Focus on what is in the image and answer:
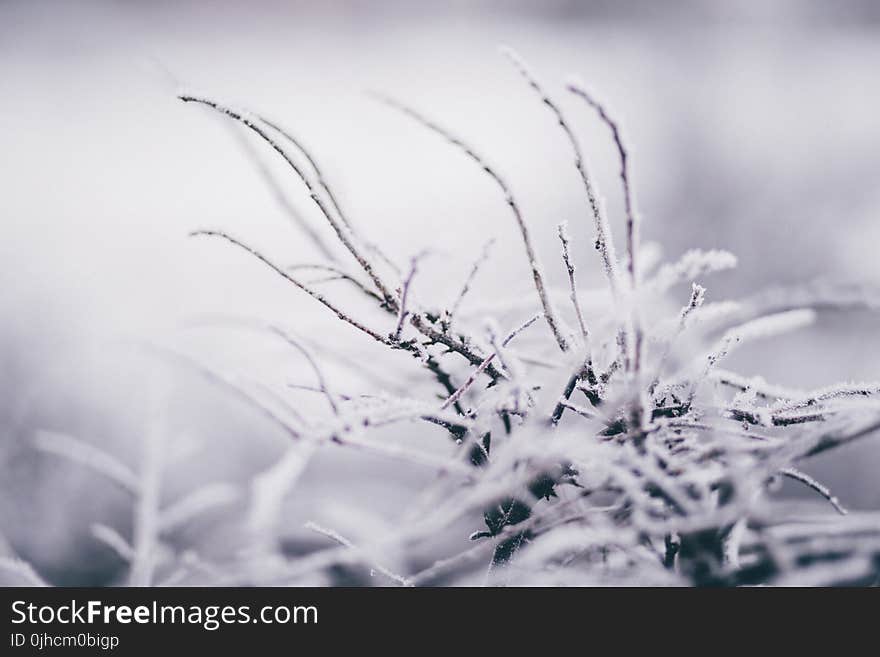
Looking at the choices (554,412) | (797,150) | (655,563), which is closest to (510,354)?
(554,412)

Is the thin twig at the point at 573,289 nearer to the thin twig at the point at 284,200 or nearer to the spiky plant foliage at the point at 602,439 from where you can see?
the spiky plant foliage at the point at 602,439

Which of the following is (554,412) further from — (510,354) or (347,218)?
(347,218)

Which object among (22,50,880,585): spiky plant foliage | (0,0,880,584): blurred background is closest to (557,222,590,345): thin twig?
(22,50,880,585): spiky plant foliage

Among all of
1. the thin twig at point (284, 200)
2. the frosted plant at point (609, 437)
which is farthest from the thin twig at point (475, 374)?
the thin twig at point (284, 200)

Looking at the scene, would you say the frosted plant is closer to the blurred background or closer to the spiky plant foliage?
the spiky plant foliage

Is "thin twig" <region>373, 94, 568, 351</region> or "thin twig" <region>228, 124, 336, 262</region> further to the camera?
"thin twig" <region>228, 124, 336, 262</region>

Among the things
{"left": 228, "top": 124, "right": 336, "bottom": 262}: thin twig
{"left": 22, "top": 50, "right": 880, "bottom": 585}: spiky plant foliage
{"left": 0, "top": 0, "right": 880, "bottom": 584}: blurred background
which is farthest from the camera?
{"left": 0, "top": 0, "right": 880, "bottom": 584}: blurred background
